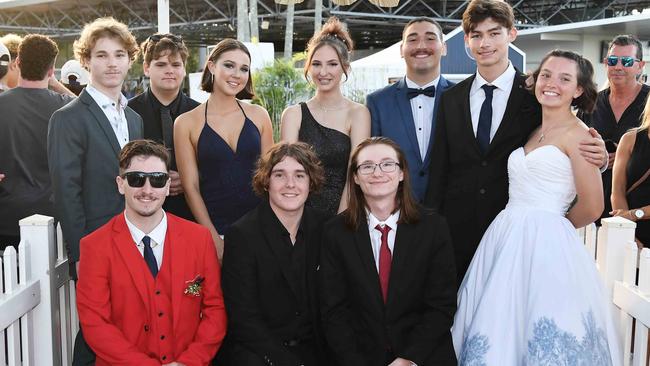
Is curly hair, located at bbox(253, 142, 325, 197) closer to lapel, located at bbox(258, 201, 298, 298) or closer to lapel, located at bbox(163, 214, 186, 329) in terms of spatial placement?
lapel, located at bbox(258, 201, 298, 298)

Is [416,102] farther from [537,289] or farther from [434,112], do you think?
[537,289]

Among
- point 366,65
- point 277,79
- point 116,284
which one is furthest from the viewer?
point 366,65

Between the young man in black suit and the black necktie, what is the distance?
191 cm

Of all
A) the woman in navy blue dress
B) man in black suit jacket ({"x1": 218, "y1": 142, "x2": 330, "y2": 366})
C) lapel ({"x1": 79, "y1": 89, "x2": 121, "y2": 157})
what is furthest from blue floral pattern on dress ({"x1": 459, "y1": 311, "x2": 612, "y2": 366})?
lapel ({"x1": 79, "y1": 89, "x2": 121, "y2": 157})

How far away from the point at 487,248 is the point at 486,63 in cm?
106

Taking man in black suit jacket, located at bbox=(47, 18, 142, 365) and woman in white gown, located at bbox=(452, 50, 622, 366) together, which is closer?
woman in white gown, located at bbox=(452, 50, 622, 366)

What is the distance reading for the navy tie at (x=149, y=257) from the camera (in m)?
3.46

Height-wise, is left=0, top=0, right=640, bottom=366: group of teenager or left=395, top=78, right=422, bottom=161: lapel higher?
left=395, top=78, right=422, bottom=161: lapel

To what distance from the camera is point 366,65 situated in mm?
18906

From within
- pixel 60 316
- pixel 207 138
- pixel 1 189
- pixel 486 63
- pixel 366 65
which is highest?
pixel 366 65

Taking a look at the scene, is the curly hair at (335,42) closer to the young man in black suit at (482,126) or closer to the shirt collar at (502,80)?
the young man in black suit at (482,126)

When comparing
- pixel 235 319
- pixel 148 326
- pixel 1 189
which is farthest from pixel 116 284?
pixel 1 189

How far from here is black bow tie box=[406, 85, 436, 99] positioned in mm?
4336

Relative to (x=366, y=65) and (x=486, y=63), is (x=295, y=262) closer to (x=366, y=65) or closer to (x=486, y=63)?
(x=486, y=63)
